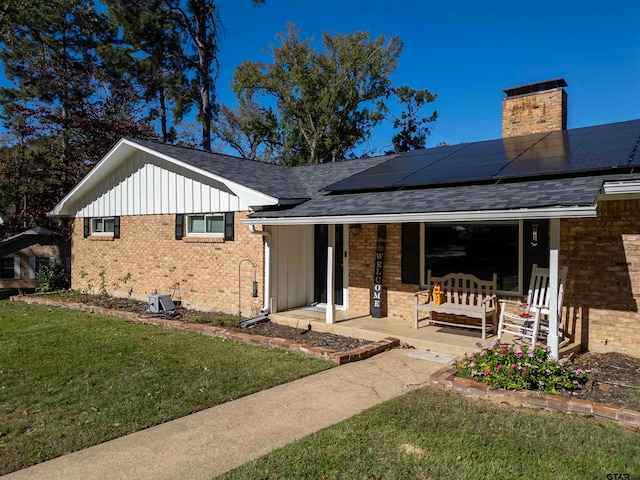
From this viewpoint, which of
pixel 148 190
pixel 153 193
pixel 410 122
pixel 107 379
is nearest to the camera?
pixel 107 379

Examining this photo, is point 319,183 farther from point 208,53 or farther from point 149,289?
point 208,53

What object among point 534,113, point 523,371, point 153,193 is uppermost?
point 534,113

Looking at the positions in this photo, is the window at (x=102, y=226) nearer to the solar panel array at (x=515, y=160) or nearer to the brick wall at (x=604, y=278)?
the solar panel array at (x=515, y=160)

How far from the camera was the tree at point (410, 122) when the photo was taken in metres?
28.3

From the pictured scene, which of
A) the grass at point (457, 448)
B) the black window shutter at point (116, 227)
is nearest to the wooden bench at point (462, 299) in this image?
the grass at point (457, 448)

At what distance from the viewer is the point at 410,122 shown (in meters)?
28.9

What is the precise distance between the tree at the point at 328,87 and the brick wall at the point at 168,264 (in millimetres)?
16374

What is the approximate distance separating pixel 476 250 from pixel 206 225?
20.7 feet

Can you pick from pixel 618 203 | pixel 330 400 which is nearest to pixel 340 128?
pixel 618 203

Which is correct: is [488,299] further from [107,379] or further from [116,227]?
[116,227]

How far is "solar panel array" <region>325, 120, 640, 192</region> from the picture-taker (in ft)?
22.6

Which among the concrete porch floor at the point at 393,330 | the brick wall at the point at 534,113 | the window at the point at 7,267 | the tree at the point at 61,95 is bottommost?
the concrete porch floor at the point at 393,330

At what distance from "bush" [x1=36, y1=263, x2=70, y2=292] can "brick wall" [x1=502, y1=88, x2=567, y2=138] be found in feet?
47.5

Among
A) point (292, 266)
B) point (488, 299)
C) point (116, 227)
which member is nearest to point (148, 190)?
point (116, 227)
